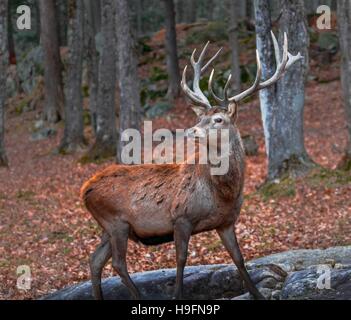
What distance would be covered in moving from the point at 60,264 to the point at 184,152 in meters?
8.07

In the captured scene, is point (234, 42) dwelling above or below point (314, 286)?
above

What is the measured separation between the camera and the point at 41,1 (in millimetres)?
A: 27703

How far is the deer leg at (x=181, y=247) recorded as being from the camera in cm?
723

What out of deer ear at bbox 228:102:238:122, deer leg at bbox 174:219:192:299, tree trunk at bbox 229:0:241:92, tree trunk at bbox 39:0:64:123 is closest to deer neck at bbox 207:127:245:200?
deer ear at bbox 228:102:238:122

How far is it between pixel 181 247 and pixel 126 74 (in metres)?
10.8

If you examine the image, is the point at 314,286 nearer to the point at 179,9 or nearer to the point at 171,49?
the point at 171,49

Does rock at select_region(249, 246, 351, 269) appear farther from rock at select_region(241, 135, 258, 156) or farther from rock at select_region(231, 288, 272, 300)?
rock at select_region(241, 135, 258, 156)

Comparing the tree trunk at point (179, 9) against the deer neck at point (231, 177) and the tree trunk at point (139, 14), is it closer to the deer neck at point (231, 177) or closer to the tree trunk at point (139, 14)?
the tree trunk at point (139, 14)

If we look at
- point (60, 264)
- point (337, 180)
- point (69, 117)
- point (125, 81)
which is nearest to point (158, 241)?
point (60, 264)

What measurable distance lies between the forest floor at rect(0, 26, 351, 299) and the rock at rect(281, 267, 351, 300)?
8.60ft

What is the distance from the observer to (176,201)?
7391 mm

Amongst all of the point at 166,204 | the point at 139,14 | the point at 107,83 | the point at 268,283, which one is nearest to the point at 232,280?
the point at 268,283

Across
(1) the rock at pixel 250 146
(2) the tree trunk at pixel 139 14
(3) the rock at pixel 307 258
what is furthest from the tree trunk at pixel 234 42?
(2) the tree trunk at pixel 139 14

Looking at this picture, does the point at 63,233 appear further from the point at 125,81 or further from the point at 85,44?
the point at 85,44
